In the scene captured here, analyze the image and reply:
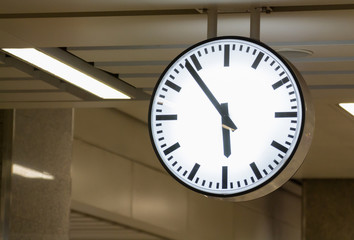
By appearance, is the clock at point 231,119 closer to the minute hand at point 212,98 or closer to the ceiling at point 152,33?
the minute hand at point 212,98

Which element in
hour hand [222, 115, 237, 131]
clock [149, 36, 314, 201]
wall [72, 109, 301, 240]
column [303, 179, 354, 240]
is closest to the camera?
clock [149, 36, 314, 201]

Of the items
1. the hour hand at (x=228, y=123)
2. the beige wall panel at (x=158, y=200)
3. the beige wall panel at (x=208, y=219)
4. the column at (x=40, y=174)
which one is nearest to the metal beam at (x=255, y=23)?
the hour hand at (x=228, y=123)

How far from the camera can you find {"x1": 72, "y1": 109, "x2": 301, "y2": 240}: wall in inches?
424

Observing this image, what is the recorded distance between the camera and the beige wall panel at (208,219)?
13.9 m

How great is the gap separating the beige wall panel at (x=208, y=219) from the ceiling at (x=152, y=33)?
277 inches

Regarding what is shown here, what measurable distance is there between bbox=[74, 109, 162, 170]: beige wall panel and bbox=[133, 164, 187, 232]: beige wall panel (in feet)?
0.64

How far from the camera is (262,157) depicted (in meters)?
4.23

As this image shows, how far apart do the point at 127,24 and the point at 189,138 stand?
1.07 m

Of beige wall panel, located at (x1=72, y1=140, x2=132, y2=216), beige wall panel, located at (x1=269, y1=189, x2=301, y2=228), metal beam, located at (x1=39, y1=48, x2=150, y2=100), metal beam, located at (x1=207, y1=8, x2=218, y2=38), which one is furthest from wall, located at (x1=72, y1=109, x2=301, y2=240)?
metal beam, located at (x1=207, y1=8, x2=218, y2=38)

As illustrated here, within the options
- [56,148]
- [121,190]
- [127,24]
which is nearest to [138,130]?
[121,190]

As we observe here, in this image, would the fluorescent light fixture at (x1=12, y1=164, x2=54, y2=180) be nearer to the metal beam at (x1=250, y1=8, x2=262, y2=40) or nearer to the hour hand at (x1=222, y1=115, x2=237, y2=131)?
the metal beam at (x1=250, y1=8, x2=262, y2=40)

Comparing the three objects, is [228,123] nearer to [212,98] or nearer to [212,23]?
[212,98]

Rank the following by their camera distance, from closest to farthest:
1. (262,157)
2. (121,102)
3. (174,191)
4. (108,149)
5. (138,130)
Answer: (262,157) < (121,102) < (108,149) < (138,130) < (174,191)

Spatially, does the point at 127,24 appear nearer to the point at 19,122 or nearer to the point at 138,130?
the point at 19,122
